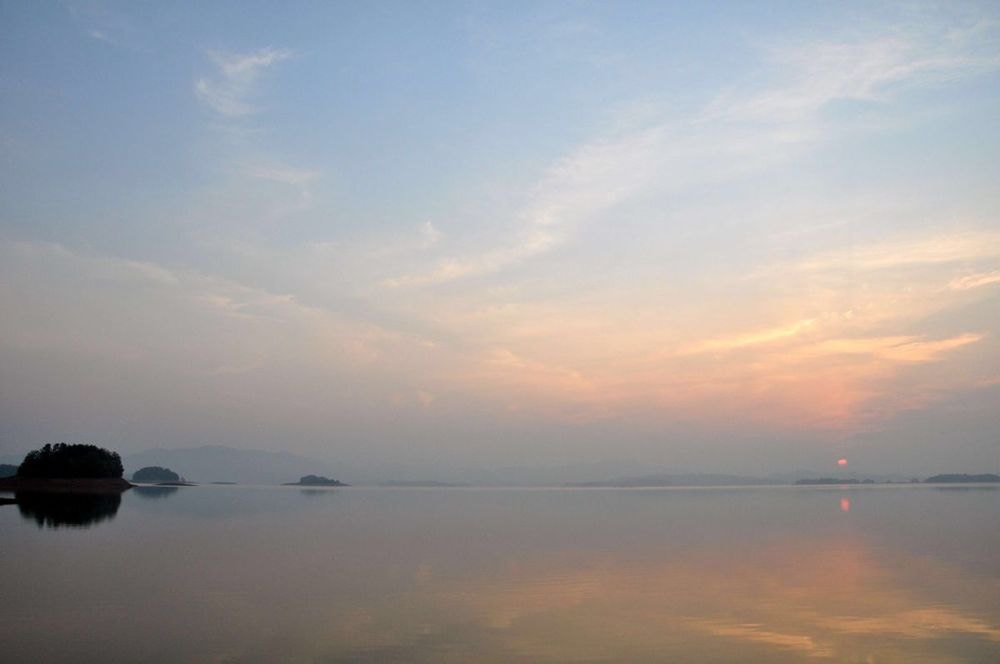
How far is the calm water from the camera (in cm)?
2170

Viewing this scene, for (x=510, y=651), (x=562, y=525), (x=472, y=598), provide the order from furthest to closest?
(x=562, y=525) < (x=472, y=598) < (x=510, y=651)

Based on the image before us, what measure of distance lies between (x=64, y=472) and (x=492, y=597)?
145033 mm

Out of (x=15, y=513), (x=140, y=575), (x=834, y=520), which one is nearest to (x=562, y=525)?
(x=834, y=520)

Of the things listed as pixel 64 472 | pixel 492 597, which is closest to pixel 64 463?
pixel 64 472

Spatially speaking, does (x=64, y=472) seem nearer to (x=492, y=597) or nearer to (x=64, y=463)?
(x=64, y=463)

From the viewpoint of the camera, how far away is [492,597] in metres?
29.9

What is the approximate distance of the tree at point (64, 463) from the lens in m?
146

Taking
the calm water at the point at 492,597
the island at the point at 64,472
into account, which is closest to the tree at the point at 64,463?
the island at the point at 64,472

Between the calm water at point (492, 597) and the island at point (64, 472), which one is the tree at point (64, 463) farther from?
the calm water at point (492, 597)

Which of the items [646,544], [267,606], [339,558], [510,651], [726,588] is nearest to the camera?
[510,651]

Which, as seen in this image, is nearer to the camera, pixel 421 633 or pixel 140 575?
pixel 421 633

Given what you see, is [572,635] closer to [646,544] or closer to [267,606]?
[267,606]

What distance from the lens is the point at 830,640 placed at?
23156 millimetres

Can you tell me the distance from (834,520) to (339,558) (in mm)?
58501
